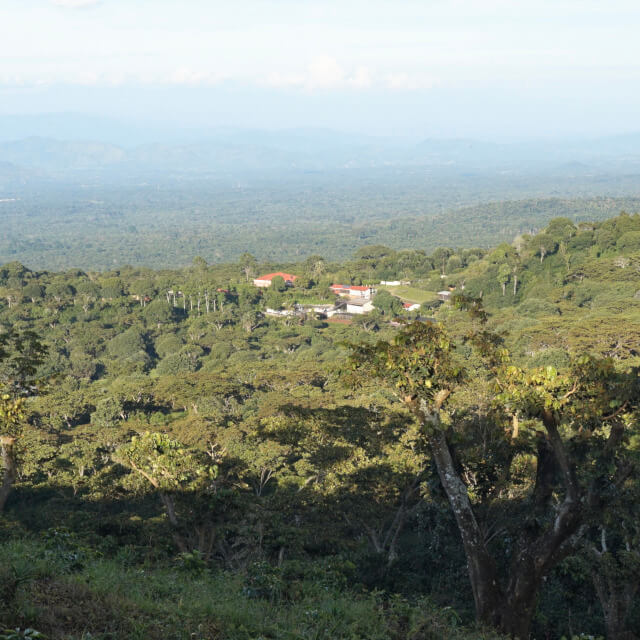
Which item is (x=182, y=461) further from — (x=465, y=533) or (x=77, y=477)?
(x=77, y=477)

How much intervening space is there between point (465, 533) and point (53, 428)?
876 inches

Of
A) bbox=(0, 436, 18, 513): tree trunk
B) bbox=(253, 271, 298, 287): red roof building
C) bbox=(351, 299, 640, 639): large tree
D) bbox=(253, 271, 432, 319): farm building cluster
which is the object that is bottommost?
bbox=(253, 271, 432, 319): farm building cluster

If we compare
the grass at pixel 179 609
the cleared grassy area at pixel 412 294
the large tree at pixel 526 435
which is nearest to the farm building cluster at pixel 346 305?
the cleared grassy area at pixel 412 294

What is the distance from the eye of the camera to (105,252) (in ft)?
481

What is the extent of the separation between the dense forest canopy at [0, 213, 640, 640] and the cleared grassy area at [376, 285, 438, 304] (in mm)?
28009

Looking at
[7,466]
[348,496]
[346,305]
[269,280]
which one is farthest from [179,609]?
[269,280]

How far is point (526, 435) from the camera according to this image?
308 inches

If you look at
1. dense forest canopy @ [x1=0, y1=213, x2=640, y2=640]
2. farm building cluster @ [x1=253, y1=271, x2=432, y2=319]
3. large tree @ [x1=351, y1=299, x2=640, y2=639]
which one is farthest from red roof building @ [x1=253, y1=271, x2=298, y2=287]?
large tree @ [x1=351, y1=299, x2=640, y2=639]

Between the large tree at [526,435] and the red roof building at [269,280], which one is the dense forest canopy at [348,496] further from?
the red roof building at [269,280]

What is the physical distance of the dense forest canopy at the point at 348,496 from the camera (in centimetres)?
568

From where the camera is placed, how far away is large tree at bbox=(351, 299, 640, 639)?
6.39 m

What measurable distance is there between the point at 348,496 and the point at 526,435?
655 cm

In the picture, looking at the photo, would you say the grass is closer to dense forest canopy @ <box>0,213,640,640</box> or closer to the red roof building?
dense forest canopy @ <box>0,213,640,640</box>

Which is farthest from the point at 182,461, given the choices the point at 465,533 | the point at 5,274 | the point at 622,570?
the point at 5,274
